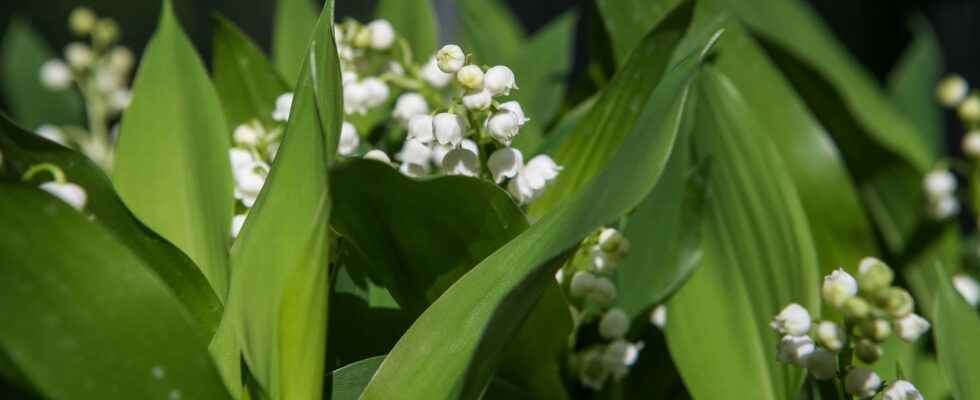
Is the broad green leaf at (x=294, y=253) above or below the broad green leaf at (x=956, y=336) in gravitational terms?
above

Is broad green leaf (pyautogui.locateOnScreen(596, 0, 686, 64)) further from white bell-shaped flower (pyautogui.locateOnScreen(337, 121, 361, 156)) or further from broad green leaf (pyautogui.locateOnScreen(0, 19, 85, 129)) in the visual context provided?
broad green leaf (pyautogui.locateOnScreen(0, 19, 85, 129))

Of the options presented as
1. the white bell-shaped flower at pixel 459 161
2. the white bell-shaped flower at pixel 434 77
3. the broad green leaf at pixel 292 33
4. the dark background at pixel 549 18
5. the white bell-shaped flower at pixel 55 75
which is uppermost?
the white bell-shaped flower at pixel 55 75

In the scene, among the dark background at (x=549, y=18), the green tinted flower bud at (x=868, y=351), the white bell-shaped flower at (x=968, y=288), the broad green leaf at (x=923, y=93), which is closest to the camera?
the green tinted flower bud at (x=868, y=351)

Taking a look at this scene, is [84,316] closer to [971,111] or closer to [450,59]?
[450,59]

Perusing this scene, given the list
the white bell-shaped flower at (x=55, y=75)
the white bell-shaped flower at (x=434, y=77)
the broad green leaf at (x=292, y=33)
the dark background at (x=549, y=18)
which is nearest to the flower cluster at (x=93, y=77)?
the white bell-shaped flower at (x=55, y=75)

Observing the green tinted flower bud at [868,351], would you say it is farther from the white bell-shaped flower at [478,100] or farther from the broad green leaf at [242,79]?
the broad green leaf at [242,79]

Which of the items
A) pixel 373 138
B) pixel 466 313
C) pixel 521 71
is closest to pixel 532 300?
pixel 466 313

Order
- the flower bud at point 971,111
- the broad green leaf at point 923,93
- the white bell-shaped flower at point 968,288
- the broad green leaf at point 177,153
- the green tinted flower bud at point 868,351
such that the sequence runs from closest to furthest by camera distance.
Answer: the green tinted flower bud at point 868,351, the broad green leaf at point 177,153, the white bell-shaped flower at point 968,288, the flower bud at point 971,111, the broad green leaf at point 923,93
